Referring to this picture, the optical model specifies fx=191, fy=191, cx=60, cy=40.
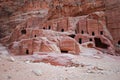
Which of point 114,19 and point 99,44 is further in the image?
point 114,19

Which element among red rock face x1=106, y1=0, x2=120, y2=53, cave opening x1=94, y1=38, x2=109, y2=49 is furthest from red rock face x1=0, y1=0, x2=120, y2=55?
red rock face x1=106, y1=0, x2=120, y2=53

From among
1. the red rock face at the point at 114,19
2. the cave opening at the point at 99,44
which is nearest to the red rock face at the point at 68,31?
the cave opening at the point at 99,44

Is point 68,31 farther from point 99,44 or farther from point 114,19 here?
point 114,19

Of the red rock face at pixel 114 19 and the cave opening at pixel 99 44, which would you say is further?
the red rock face at pixel 114 19

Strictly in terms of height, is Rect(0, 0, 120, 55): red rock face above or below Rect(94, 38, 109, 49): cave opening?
above

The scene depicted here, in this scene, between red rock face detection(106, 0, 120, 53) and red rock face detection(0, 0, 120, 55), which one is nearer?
red rock face detection(0, 0, 120, 55)

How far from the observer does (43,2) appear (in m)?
60.5

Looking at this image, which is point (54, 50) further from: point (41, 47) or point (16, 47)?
point (16, 47)

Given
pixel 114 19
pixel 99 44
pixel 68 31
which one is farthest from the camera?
pixel 114 19

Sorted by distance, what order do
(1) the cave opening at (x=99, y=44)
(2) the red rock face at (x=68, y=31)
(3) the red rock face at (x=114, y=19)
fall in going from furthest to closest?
(3) the red rock face at (x=114, y=19) < (1) the cave opening at (x=99, y=44) < (2) the red rock face at (x=68, y=31)

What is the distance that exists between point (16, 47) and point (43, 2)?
117ft

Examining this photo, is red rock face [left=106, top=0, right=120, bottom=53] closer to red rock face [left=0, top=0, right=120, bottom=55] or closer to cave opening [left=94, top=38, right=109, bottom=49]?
red rock face [left=0, top=0, right=120, bottom=55]

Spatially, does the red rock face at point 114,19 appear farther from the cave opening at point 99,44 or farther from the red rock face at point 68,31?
the cave opening at point 99,44

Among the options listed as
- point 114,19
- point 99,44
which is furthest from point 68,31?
point 114,19
